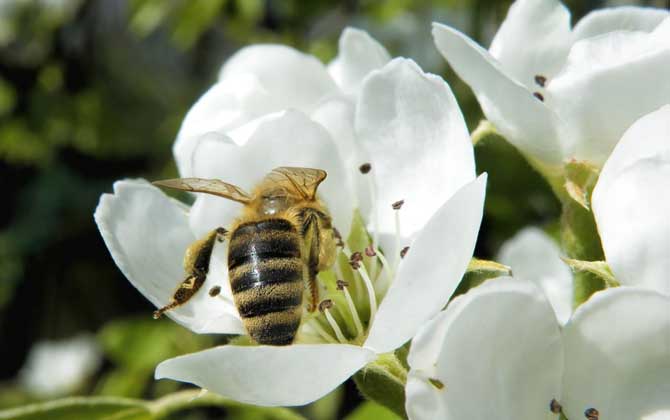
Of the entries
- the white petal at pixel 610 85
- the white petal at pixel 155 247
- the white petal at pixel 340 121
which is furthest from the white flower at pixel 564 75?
the white petal at pixel 155 247

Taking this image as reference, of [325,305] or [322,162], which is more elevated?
[322,162]

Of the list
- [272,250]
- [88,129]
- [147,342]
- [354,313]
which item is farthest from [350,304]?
[88,129]

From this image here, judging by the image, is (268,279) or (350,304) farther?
(350,304)

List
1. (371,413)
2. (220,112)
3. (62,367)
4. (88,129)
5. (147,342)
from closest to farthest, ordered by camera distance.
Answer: (220,112) → (371,413) → (147,342) → (88,129) → (62,367)

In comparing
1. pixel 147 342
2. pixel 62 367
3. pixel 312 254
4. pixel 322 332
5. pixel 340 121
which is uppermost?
pixel 340 121

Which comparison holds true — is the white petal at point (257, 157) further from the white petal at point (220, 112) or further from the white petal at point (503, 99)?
the white petal at point (503, 99)

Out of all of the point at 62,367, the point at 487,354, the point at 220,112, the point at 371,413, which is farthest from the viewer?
the point at 62,367

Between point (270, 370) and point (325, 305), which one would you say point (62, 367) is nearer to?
point (325, 305)

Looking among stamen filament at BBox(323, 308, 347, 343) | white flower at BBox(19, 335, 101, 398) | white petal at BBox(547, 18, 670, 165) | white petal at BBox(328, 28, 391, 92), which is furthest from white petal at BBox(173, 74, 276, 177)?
white flower at BBox(19, 335, 101, 398)

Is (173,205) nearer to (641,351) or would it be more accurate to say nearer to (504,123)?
(504,123)
